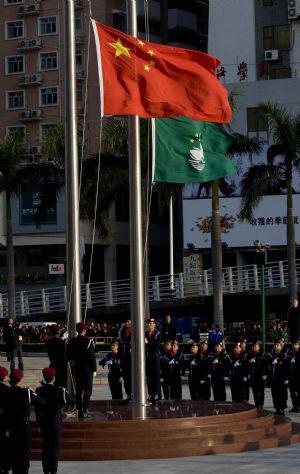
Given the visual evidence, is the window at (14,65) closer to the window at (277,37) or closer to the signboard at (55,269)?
the signboard at (55,269)

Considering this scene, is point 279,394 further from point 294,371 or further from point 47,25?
point 47,25

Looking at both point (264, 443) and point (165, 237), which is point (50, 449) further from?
point (165, 237)

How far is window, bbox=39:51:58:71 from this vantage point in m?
74.2

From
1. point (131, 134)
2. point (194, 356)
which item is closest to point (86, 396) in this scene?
point (131, 134)

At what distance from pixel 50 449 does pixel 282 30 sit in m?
51.3

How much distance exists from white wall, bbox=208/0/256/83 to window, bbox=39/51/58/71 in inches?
424

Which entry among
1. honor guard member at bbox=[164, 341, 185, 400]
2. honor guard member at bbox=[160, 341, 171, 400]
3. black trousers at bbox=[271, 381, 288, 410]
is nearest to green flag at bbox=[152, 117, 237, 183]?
black trousers at bbox=[271, 381, 288, 410]

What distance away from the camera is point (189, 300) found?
58.3 meters

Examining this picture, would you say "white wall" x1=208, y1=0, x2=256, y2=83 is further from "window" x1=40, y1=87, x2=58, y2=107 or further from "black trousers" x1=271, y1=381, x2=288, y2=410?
"black trousers" x1=271, y1=381, x2=288, y2=410

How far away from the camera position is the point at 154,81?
903 inches

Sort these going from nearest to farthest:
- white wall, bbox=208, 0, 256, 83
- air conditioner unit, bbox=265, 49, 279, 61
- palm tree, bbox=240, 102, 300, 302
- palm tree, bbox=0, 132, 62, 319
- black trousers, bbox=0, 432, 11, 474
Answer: black trousers, bbox=0, 432, 11, 474 < palm tree, bbox=240, 102, 300, 302 < palm tree, bbox=0, 132, 62, 319 < air conditioner unit, bbox=265, 49, 279, 61 < white wall, bbox=208, 0, 256, 83

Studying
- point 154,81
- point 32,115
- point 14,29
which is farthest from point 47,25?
point 154,81

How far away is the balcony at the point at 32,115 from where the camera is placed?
73.6 m

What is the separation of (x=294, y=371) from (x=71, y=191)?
8.41m
